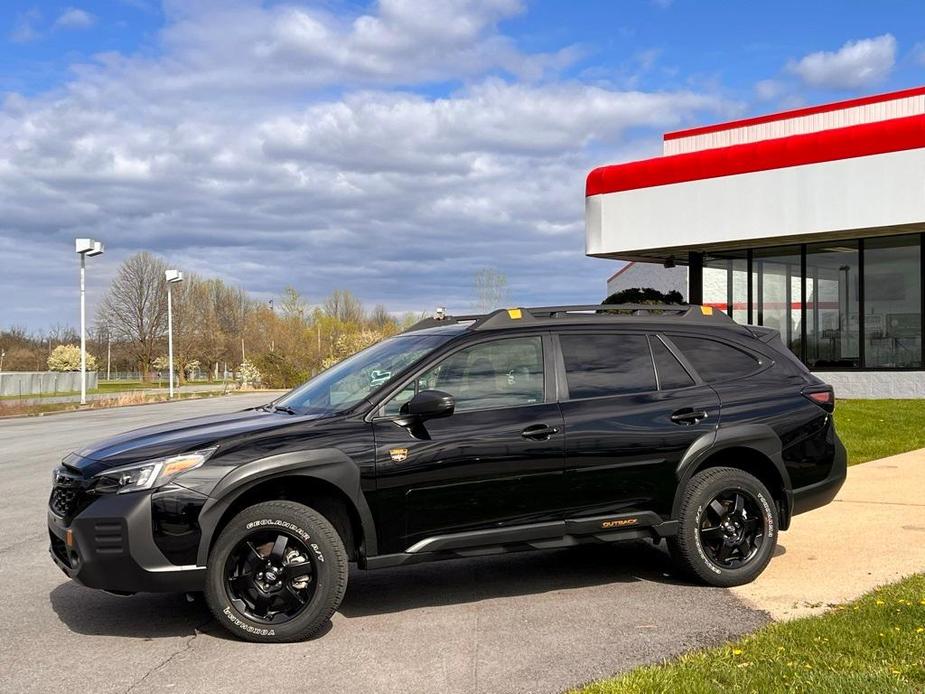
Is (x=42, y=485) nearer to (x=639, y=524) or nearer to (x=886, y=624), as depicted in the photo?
(x=639, y=524)

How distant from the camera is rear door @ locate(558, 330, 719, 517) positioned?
5.93 m

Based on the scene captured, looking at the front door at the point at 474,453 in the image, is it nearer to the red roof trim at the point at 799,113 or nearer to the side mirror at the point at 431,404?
the side mirror at the point at 431,404

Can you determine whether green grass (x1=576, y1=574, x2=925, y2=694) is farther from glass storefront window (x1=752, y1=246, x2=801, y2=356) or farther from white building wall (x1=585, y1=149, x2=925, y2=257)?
glass storefront window (x1=752, y1=246, x2=801, y2=356)

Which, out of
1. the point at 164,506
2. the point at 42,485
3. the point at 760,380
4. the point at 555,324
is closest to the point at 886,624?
the point at 760,380

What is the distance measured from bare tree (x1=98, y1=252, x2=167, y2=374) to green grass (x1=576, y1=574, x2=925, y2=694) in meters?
88.3

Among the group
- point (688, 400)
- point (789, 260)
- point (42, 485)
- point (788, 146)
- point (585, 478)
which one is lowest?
point (42, 485)

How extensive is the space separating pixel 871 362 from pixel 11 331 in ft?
325

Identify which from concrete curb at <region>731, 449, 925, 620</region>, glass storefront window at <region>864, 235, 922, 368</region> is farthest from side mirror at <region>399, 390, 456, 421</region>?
glass storefront window at <region>864, 235, 922, 368</region>

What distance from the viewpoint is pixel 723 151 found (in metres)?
23.5

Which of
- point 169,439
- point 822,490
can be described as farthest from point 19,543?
point 822,490

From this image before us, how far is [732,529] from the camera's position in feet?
21.0

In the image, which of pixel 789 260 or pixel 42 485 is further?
pixel 789 260

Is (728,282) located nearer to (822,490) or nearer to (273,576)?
(822,490)

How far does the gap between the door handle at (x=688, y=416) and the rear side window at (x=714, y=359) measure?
13.1 inches
